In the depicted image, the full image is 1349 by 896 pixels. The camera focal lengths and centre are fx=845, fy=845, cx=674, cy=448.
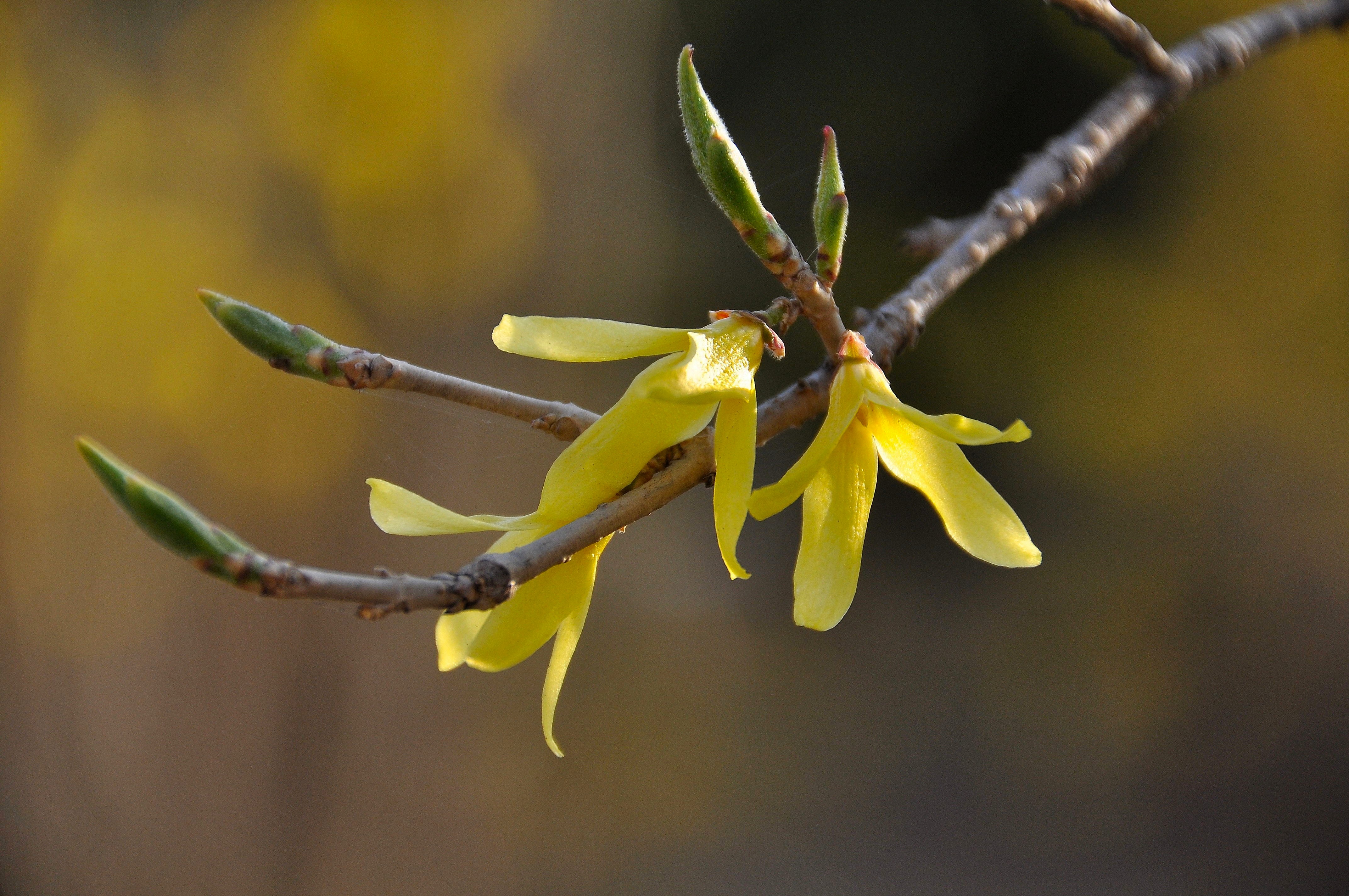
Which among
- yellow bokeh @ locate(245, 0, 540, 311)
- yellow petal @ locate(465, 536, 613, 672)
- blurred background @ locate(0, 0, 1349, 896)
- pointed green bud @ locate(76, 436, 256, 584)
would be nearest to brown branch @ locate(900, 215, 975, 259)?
yellow petal @ locate(465, 536, 613, 672)

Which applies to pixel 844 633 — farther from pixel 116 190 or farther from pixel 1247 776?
pixel 116 190

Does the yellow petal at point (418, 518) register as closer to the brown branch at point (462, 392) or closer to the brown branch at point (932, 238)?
the brown branch at point (462, 392)

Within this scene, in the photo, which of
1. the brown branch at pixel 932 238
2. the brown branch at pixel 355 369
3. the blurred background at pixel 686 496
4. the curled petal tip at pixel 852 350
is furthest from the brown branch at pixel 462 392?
the blurred background at pixel 686 496

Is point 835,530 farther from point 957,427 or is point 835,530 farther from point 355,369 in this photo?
point 355,369

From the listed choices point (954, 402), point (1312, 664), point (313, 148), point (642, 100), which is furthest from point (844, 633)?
point (313, 148)

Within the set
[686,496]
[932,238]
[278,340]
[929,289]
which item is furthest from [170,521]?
[686,496]
